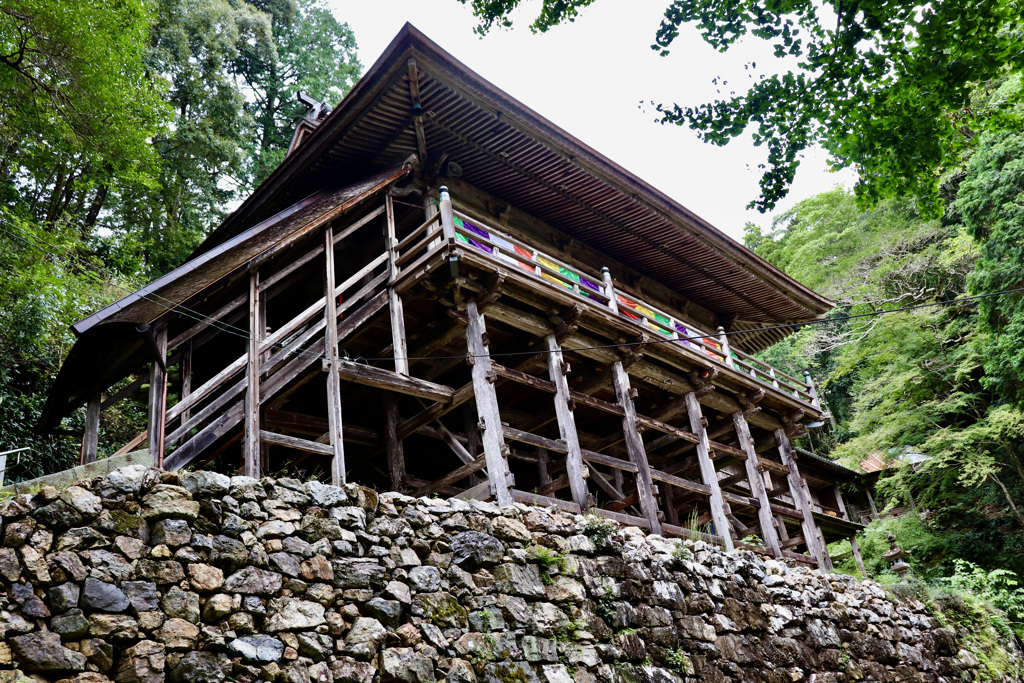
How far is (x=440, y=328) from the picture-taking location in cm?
1170

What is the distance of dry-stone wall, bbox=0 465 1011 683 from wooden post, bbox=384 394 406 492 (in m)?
3.19

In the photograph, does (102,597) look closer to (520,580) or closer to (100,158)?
(520,580)

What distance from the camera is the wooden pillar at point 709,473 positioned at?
12906mm

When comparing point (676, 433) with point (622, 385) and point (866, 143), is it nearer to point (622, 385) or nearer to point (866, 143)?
Result: point (622, 385)

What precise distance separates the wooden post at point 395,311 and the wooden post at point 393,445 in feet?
3.82

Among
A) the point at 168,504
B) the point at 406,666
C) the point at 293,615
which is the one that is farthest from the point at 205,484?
the point at 406,666

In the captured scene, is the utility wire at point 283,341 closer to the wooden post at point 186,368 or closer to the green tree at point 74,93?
the wooden post at point 186,368

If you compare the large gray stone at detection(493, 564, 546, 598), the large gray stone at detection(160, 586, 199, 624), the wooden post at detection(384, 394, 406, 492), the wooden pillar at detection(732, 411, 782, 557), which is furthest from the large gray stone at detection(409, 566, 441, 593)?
the wooden pillar at detection(732, 411, 782, 557)

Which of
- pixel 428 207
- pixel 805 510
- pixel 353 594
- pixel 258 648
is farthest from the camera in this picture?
pixel 805 510

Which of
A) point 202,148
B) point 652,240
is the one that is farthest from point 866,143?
point 202,148

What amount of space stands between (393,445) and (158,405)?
3.97m

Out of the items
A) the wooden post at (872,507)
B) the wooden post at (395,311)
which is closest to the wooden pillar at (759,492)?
the wooden post at (395,311)

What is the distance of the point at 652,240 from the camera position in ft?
51.1

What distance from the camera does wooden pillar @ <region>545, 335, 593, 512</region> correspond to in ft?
34.9
